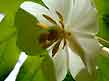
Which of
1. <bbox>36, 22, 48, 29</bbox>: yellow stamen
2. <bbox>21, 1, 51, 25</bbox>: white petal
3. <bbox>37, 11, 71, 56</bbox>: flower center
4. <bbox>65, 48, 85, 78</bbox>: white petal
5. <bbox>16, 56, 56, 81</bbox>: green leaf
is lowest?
<bbox>16, 56, 56, 81</bbox>: green leaf

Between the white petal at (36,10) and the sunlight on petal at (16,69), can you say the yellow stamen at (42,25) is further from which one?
the sunlight on petal at (16,69)

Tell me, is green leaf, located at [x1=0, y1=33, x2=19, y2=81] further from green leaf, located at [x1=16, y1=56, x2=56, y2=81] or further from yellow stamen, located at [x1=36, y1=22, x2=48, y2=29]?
yellow stamen, located at [x1=36, y1=22, x2=48, y2=29]

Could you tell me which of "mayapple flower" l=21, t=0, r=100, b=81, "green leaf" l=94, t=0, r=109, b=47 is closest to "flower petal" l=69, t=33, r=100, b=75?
"mayapple flower" l=21, t=0, r=100, b=81

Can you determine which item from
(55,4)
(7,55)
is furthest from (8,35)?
(55,4)

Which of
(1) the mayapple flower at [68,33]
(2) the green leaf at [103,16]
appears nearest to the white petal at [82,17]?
(1) the mayapple flower at [68,33]

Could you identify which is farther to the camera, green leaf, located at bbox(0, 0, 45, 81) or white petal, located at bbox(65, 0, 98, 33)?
green leaf, located at bbox(0, 0, 45, 81)

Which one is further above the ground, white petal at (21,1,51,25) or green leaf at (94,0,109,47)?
white petal at (21,1,51,25)

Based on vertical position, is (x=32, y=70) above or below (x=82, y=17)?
below

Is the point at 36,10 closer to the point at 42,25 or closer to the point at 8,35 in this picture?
the point at 42,25
